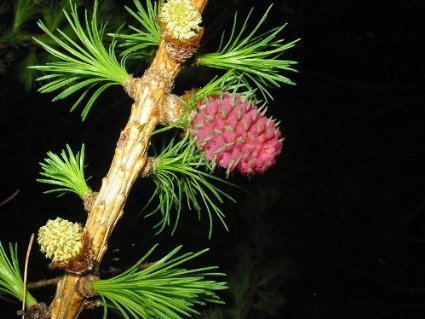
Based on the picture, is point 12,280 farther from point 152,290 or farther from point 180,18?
point 180,18

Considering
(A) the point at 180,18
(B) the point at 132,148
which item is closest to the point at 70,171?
(B) the point at 132,148

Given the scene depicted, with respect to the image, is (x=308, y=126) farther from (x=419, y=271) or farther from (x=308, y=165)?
(x=419, y=271)

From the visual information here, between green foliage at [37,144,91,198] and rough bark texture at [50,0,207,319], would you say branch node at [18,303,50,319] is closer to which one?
rough bark texture at [50,0,207,319]

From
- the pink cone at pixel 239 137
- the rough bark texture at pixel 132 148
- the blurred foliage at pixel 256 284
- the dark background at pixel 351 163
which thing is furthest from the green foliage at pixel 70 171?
the dark background at pixel 351 163

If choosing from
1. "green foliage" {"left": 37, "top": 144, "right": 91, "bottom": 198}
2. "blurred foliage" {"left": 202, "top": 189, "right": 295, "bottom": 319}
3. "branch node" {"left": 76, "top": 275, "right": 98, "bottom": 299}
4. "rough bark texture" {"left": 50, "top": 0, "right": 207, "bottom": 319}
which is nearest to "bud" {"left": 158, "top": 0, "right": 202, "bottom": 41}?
"rough bark texture" {"left": 50, "top": 0, "right": 207, "bottom": 319}

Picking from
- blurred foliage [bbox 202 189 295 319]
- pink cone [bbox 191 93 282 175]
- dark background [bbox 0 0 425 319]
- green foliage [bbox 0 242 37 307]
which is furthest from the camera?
dark background [bbox 0 0 425 319]

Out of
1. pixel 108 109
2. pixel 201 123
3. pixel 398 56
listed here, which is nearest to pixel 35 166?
pixel 108 109

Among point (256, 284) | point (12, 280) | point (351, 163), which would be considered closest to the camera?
point (12, 280)

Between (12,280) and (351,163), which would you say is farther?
(351,163)
